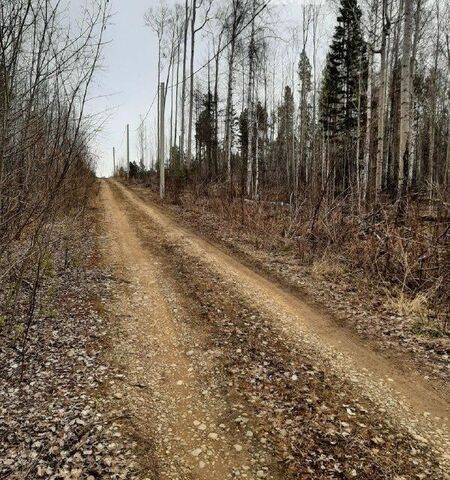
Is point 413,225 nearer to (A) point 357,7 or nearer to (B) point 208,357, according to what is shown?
(B) point 208,357

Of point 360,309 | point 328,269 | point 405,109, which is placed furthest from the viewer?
point 405,109

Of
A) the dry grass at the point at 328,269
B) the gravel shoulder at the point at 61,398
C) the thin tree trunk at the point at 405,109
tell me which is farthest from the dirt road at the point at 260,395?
the thin tree trunk at the point at 405,109

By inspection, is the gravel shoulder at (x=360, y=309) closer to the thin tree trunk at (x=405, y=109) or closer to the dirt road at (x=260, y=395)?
the dirt road at (x=260, y=395)

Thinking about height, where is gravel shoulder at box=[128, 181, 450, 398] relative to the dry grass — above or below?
below

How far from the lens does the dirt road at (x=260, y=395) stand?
2764 mm

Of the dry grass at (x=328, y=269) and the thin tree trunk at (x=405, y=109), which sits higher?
the thin tree trunk at (x=405, y=109)

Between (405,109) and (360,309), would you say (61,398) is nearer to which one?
(360,309)

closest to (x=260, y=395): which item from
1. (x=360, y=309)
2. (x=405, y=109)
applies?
(x=360, y=309)

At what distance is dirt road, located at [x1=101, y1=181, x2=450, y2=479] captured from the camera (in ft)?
9.07

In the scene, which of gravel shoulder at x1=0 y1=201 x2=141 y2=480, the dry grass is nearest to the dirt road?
gravel shoulder at x1=0 y1=201 x2=141 y2=480

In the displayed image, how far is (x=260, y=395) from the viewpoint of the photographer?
3576 mm

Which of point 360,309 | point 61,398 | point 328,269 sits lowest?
point 61,398

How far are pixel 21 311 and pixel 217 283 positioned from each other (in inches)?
120

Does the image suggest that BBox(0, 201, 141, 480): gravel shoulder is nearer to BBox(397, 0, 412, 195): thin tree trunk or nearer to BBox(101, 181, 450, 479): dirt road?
BBox(101, 181, 450, 479): dirt road
